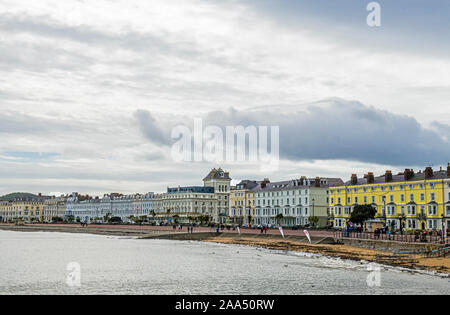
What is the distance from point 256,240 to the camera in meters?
90.5

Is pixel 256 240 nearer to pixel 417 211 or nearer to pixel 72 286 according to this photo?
pixel 417 211

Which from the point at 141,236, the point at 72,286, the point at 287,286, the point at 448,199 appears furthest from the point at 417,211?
the point at 72,286

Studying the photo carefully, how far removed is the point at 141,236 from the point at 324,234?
49189 mm

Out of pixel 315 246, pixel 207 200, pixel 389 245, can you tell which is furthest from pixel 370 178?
pixel 207 200

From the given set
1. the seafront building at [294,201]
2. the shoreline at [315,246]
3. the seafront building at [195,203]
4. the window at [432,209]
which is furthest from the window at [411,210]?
the seafront building at [195,203]

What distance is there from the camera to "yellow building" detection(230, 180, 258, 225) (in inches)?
6147

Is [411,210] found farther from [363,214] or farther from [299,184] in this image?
[299,184]

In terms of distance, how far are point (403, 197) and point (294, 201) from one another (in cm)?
4258

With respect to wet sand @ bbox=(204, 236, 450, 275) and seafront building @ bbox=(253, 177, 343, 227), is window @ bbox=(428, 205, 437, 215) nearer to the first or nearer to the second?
wet sand @ bbox=(204, 236, 450, 275)

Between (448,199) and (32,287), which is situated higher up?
(448,199)

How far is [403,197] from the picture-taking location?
98.6m

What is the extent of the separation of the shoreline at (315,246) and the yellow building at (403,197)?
54.7 ft

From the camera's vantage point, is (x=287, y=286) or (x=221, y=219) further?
(x=221, y=219)
